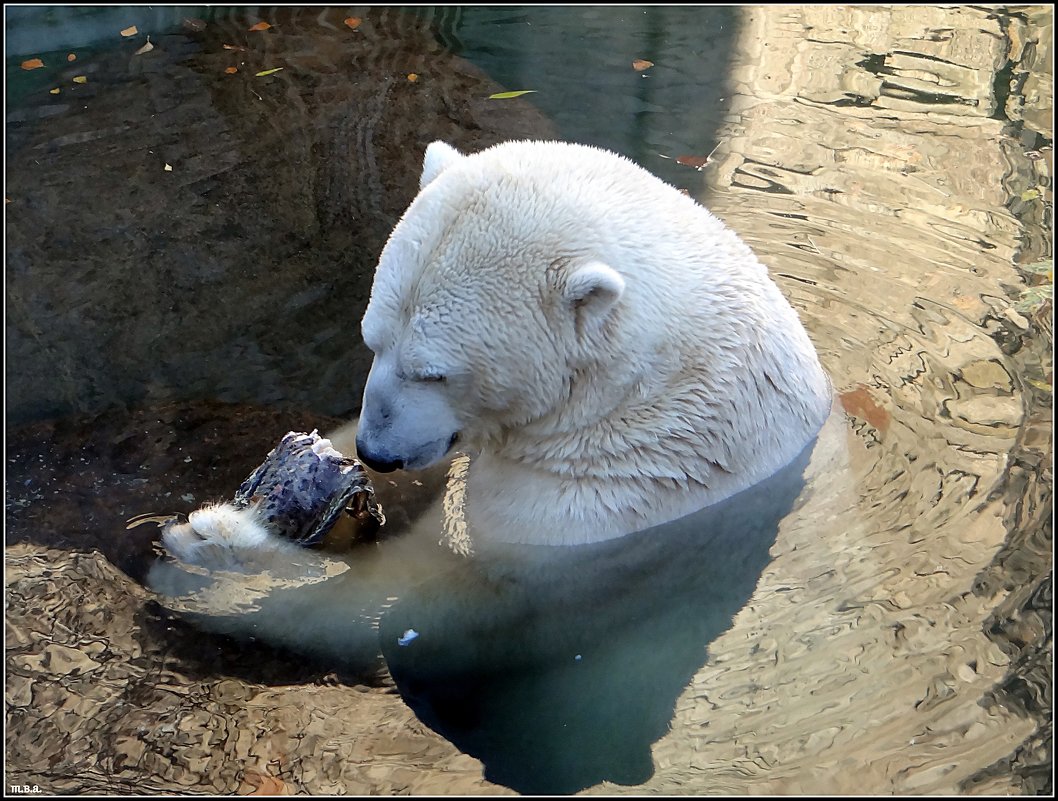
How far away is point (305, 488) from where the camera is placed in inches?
141

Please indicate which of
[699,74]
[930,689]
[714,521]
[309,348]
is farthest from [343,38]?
[930,689]

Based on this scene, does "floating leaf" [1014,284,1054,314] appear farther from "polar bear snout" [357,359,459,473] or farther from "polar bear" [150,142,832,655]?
"polar bear snout" [357,359,459,473]

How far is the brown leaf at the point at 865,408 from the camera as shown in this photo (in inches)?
162

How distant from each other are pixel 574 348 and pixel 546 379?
0.45ft

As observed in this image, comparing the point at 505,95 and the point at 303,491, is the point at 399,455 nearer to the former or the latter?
the point at 303,491

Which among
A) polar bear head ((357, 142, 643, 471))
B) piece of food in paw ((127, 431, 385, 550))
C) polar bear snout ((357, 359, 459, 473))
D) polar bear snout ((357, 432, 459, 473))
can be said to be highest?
polar bear head ((357, 142, 643, 471))

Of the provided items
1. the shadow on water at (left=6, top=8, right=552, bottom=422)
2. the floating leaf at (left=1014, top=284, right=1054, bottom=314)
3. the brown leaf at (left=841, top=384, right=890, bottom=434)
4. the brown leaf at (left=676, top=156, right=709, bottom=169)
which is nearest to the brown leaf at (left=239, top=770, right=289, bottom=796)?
the shadow on water at (left=6, top=8, right=552, bottom=422)

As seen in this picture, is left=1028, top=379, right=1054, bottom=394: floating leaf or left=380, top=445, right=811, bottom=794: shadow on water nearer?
left=380, top=445, right=811, bottom=794: shadow on water

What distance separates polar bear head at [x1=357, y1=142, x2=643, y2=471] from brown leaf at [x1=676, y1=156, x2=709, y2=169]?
3142 millimetres

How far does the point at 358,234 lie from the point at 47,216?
1584 mm

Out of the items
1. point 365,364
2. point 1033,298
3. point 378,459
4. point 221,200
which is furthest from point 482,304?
point 221,200

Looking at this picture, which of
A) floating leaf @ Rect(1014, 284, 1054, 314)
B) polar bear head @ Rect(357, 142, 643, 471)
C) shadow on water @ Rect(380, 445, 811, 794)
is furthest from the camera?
floating leaf @ Rect(1014, 284, 1054, 314)

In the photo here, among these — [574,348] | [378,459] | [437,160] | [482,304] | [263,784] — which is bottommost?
[263,784]

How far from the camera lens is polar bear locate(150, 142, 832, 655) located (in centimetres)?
301
